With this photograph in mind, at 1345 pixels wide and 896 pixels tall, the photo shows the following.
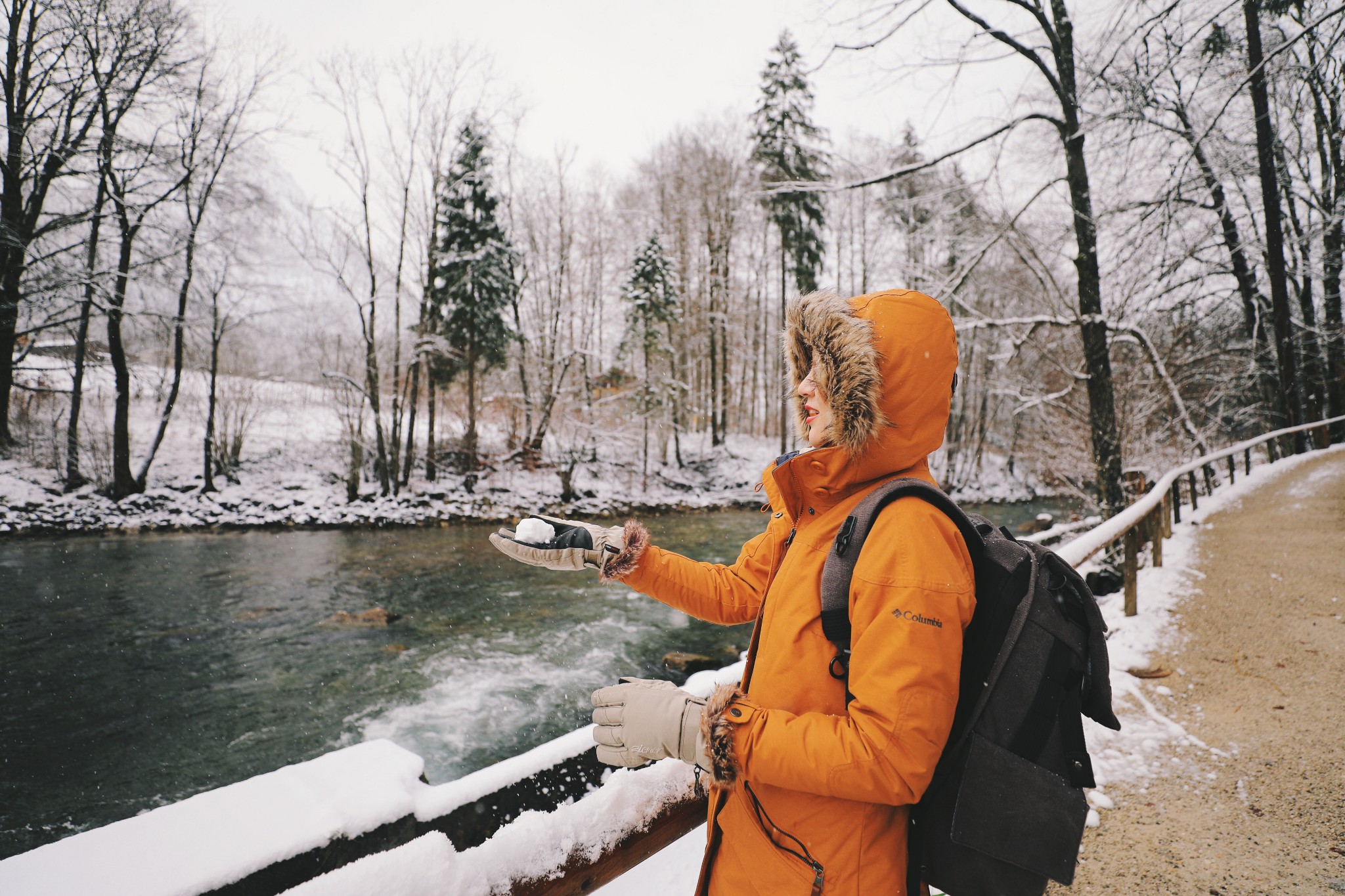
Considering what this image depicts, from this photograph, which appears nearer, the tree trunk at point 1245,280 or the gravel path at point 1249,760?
the gravel path at point 1249,760

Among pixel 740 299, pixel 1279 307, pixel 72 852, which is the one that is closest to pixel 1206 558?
pixel 1279 307

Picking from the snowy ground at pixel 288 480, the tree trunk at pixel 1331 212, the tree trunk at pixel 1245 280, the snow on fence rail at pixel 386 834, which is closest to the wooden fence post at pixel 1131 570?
the tree trunk at pixel 1245 280

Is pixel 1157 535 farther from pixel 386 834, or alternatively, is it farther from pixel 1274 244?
pixel 1274 244

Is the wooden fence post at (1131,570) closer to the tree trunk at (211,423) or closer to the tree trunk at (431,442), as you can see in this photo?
the tree trunk at (431,442)

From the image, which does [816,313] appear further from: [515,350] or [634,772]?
[515,350]

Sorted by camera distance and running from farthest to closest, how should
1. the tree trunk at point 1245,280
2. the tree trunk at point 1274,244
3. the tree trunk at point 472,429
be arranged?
the tree trunk at point 472,429 < the tree trunk at point 1274,244 < the tree trunk at point 1245,280

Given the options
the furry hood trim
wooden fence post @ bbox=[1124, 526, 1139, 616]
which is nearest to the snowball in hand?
the furry hood trim

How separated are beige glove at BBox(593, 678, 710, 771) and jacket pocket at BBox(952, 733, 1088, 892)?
56 centimetres

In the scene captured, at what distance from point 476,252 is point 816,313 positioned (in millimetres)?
22313

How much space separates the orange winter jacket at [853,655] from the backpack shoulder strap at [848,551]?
1.1 inches

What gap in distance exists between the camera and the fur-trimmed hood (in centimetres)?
140

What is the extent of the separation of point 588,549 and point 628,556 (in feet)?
0.46

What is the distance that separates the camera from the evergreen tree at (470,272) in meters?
21.5

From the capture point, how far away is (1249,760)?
10.9 ft
